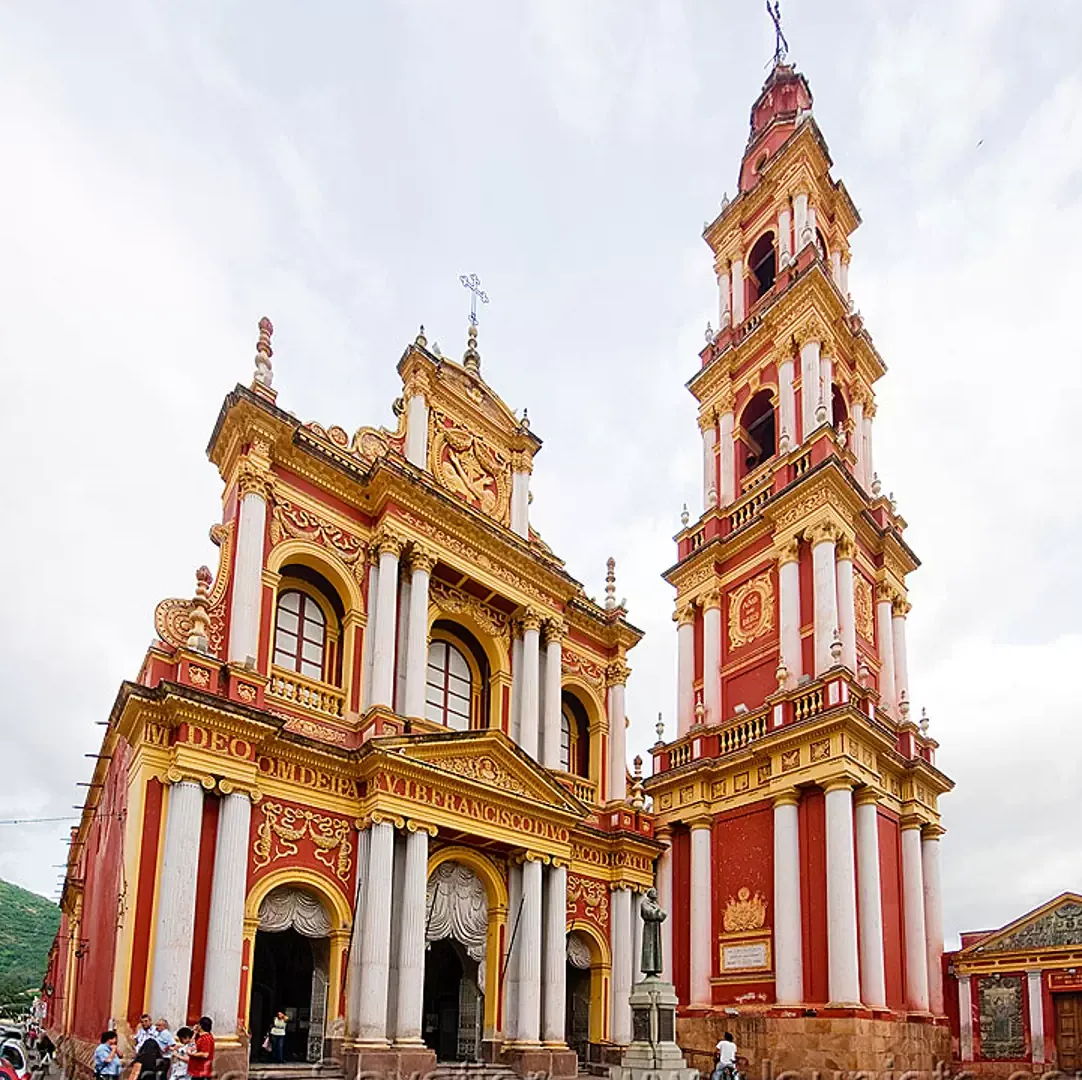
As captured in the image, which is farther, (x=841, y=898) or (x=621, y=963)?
(x=621, y=963)

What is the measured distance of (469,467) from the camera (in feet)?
69.1

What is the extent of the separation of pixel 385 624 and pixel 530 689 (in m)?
3.92

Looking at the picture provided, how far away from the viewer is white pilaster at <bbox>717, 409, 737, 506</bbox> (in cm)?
2475

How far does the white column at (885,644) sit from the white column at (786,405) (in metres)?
3.93

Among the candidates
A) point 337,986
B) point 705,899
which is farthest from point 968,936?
point 337,986

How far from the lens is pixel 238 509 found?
16516 millimetres

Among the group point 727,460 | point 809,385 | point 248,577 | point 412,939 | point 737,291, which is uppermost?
point 737,291

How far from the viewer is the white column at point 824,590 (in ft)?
65.4

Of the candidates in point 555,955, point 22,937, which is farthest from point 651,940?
point 22,937

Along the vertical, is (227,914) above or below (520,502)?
below

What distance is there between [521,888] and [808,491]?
9.93m

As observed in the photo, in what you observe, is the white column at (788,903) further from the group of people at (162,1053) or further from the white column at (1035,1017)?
the group of people at (162,1053)

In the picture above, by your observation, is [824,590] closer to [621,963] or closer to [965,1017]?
[621,963]

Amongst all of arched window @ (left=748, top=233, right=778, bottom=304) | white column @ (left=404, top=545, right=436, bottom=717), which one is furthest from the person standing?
arched window @ (left=748, top=233, right=778, bottom=304)
